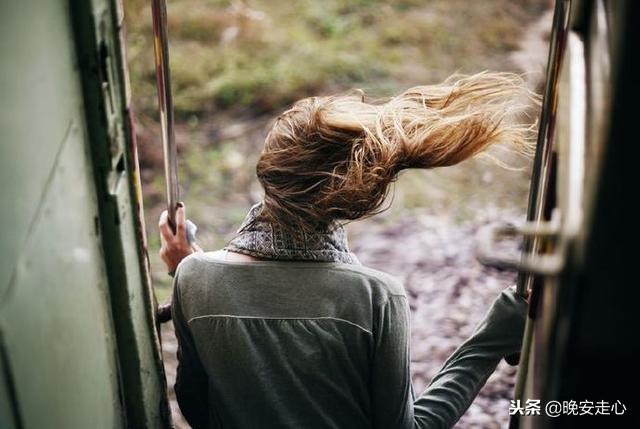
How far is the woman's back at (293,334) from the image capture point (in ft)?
6.41

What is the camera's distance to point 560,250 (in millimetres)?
Result: 1206

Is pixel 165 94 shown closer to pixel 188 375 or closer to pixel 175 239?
pixel 175 239

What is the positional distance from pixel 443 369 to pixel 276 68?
4442mm

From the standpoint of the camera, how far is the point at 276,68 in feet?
20.8

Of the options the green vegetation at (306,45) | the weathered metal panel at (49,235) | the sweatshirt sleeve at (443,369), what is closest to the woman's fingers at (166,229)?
the weathered metal panel at (49,235)

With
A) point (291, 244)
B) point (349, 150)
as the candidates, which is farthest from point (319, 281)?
point (349, 150)

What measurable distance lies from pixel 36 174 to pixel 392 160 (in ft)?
2.76

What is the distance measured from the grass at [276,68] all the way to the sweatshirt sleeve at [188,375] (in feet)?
7.78

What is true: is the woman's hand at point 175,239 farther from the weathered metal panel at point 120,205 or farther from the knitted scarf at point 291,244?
the knitted scarf at point 291,244

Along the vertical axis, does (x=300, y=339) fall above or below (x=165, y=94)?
below

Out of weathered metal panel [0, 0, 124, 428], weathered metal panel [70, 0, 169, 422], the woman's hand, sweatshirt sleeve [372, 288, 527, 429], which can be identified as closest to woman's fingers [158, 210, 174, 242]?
the woman's hand

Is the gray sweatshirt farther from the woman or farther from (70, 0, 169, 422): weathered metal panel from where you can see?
(70, 0, 169, 422): weathered metal panel

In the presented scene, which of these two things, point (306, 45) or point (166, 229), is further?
point (306, 45)

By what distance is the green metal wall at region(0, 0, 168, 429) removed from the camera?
132 centimetres
